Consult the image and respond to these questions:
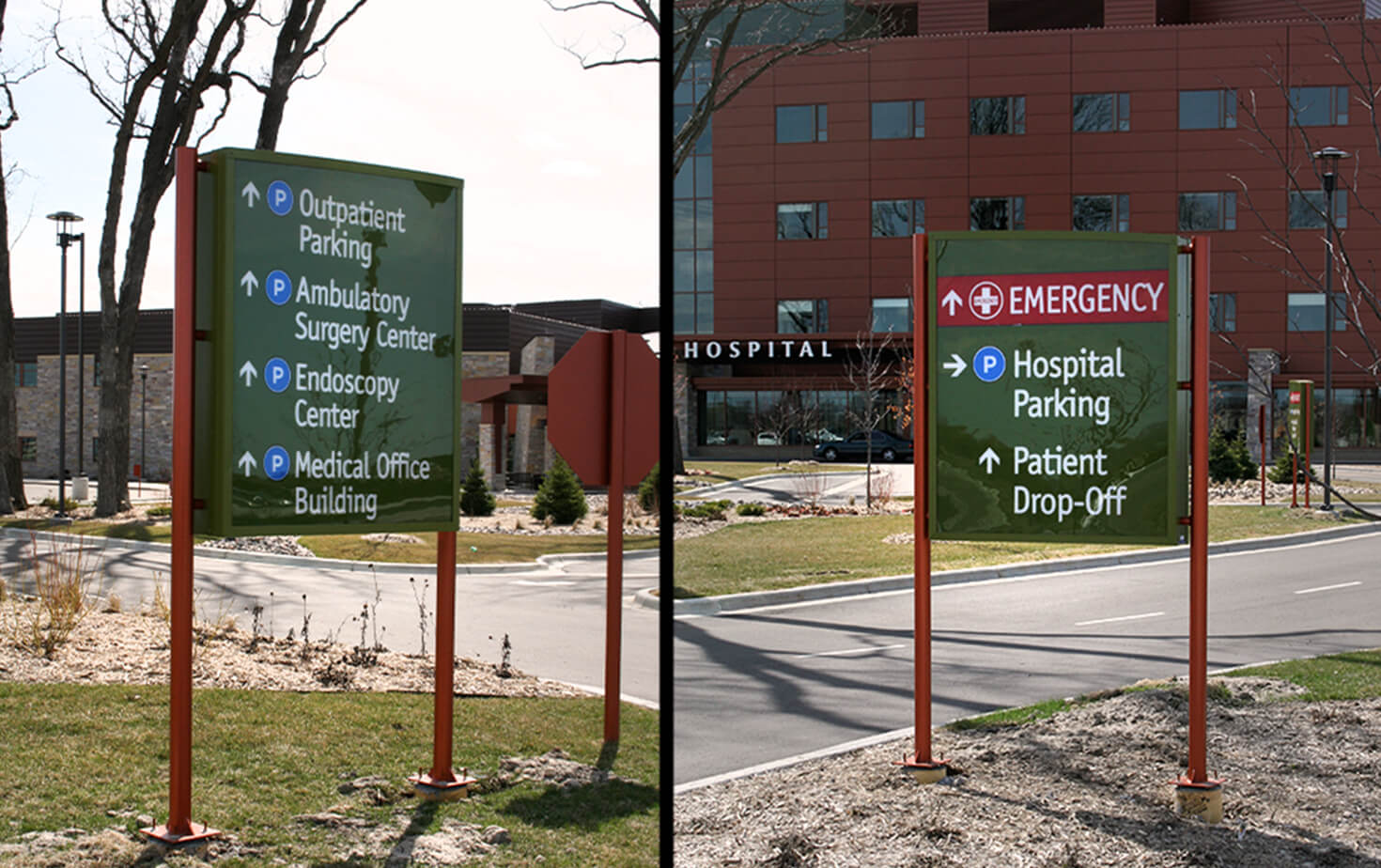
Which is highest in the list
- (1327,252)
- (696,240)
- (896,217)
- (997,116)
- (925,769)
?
(997,116)

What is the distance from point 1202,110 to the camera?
47.1 meters

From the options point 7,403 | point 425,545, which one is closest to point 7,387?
point 7,403

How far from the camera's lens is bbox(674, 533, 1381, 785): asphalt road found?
7660mm

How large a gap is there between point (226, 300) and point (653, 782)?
3027 millimetres

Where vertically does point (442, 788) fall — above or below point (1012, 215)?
below

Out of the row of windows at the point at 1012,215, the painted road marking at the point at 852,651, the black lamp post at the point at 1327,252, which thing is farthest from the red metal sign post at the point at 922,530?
the row of windows at the point at 1012,215

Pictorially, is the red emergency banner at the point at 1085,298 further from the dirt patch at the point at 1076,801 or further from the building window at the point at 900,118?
the building window at the point at 900,118

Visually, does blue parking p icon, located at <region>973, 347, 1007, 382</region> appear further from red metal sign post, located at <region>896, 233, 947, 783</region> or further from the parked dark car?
the parked dark car

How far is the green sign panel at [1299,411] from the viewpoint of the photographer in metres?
25.5

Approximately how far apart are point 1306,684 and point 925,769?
352cm

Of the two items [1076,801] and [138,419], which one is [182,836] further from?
[138,419]

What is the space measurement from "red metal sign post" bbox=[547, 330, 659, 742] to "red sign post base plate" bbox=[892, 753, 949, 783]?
1929 mm

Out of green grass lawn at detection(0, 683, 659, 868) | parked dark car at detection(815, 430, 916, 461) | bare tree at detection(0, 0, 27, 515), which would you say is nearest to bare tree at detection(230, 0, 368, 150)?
bare tree at detection(0, 0, 27, 515)

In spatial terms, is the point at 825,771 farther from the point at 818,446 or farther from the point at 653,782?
the point at 818,446
